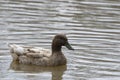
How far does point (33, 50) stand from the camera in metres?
17.5

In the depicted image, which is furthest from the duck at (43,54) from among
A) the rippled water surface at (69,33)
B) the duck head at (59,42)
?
the rippled water surface at (69,33)

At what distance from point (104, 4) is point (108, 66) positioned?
7610 millimetres

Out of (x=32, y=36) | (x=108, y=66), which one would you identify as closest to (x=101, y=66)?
(x=108, y=66)

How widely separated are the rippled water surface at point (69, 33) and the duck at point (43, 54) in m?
0.18

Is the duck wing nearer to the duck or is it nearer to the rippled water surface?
the duck

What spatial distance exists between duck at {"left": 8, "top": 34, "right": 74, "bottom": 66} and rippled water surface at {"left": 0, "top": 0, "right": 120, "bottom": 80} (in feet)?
0.58

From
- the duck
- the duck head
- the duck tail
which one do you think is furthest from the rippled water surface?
the duck head

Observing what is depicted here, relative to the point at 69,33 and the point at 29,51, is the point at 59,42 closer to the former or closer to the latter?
the point at 29,51

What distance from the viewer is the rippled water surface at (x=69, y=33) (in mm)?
16453

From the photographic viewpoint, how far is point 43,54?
17.6 metres

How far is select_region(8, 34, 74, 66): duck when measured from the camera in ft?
57.5

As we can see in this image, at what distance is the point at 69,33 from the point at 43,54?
92.8 inches

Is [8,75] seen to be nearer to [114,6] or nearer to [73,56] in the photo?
[73,56]

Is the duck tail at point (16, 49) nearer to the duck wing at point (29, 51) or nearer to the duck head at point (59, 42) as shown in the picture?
the duck wing at point (29, 51)
